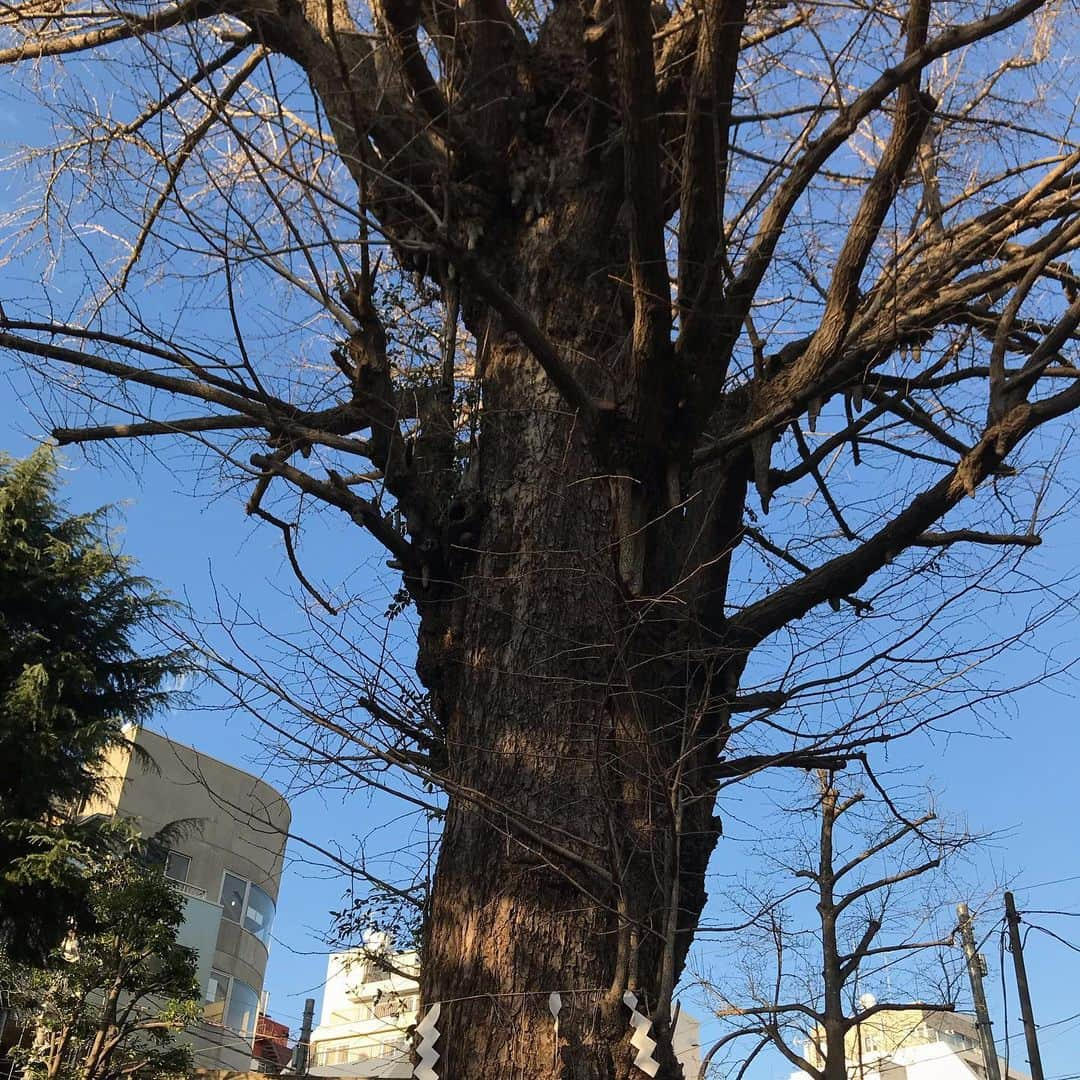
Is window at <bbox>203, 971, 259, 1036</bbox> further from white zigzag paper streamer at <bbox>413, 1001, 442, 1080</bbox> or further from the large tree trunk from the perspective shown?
white zigzag paper streamer at <bbox>413, 1001, 442, 1080</bbox>

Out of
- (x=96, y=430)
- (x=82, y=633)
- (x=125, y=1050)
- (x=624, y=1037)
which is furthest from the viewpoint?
(x=82, y=633)

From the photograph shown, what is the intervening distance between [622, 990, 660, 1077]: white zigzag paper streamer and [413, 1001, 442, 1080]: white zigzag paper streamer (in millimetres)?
512

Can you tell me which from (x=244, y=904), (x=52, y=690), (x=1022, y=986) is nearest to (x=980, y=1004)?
(x=1022, y=986)

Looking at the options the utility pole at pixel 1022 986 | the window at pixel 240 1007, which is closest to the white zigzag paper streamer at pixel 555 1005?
the utility pole at pixel 1022 986

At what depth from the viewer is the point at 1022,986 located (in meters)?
13.5

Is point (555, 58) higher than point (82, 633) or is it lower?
lower

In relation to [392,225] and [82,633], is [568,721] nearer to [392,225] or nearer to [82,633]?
[392,225]

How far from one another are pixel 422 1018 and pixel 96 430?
2.40m

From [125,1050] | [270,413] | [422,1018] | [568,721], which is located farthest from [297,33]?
[125,1050]

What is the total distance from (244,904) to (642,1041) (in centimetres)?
2210

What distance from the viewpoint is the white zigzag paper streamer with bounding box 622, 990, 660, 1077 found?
279 cm

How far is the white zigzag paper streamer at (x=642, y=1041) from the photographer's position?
2795 mm

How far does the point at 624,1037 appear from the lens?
2.87 meters

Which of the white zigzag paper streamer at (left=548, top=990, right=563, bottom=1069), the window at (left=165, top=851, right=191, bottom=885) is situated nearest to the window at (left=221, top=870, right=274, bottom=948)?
the window at (left=165, top=851, right=191, bottom=885)
